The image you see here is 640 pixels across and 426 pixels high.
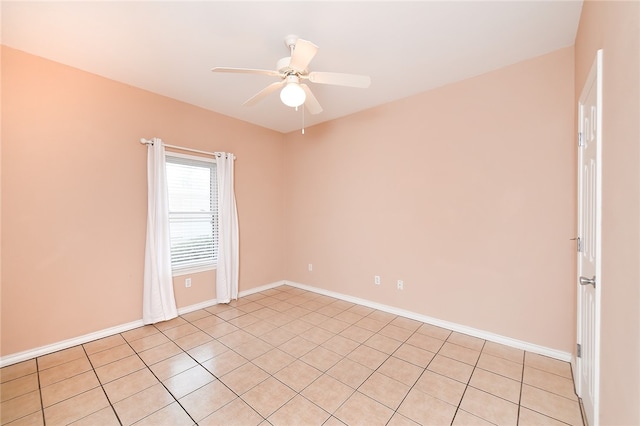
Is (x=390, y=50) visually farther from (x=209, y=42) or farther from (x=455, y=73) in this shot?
(x=209, y=42)

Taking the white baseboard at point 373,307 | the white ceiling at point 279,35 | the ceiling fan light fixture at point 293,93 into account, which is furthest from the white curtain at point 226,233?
the ceiling fan light fixture at point 293,93

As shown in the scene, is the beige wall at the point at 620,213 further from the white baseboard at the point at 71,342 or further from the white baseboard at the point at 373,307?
the white baseboard at the point at 71,342

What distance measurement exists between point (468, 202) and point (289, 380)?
8.14 ft

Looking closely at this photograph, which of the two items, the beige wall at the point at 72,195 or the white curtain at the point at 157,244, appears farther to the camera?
the white curtain at the point at 157,244

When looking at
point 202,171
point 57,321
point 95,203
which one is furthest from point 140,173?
point 57,321

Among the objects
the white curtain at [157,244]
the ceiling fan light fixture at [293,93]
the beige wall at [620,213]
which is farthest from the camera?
the white curtain at [157,244]

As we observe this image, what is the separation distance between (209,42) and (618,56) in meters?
2.63

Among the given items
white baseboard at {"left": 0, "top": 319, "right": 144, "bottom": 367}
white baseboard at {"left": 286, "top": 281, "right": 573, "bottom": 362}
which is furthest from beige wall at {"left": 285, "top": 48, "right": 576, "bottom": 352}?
white baseboard at {"left": 0, "top": 319, "right": 144, "bottom": 367}

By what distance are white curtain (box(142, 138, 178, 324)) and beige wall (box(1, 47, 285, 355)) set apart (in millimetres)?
102

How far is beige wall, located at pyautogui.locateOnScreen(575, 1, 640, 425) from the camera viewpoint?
92 cm

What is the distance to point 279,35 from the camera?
7.09ft

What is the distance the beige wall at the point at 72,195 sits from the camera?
7.69 feet

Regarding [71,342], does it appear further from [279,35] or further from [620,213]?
[620,213]

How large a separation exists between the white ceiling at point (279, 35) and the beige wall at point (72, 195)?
30cm
